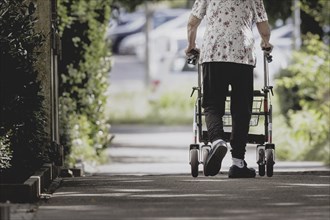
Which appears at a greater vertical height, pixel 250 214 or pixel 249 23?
pixel 249 23

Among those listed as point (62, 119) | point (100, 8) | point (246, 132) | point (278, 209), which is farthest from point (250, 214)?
point (100, 8)

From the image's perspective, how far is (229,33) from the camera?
1159 cm

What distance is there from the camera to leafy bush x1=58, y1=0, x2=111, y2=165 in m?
16.7

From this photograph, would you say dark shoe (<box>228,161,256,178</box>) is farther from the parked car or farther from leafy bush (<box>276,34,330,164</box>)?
the parked car

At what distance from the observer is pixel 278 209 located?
359 inches

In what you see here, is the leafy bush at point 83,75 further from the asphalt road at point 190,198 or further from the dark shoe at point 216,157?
the dark shoe at point 216,157

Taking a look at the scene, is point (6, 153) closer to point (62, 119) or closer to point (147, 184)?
point (147, 184)

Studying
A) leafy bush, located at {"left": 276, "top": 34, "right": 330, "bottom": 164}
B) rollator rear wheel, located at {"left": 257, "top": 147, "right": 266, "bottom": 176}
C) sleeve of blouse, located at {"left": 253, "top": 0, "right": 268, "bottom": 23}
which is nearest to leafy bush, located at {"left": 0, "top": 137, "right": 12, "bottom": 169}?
rollator rear wheel, located at {"left": 257, "top": 147, "right": 266, "bottom": 176}

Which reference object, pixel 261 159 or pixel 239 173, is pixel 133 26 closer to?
pixel 261 159

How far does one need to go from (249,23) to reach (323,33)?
1256cm

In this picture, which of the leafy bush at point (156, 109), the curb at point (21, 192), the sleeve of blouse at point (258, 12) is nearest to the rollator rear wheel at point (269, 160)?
the sleeve of blouse at point (258, 12)

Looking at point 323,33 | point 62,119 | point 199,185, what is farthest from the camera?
point 323,33

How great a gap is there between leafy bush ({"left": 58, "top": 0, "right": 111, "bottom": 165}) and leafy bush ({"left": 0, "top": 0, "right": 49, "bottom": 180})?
4407 millimetres

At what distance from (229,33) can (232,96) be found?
1.87ft
